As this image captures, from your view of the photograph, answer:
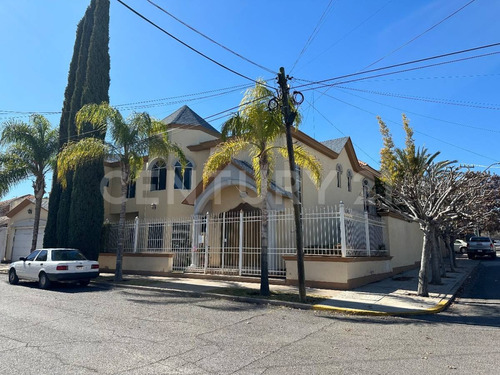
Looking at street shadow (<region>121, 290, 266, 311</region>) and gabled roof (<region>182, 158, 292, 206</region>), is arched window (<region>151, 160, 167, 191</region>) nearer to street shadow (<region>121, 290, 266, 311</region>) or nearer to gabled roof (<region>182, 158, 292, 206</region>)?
gabled roof (<region>182, 158, 292, 206</region>)

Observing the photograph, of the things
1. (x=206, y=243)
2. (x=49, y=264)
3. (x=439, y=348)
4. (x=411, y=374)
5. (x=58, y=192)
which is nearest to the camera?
(x=411, y=374)

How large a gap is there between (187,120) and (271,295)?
1272 cm

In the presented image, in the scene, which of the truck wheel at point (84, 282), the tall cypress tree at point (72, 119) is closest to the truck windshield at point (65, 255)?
the truck wheel at point (84, 282)

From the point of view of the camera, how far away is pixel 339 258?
10867 millimetres

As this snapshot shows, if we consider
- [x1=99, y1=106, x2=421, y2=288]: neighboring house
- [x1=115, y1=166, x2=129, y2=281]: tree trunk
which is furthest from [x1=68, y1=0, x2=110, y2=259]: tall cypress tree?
[x1=115, y1=166, x2=129, y2=281]: tree trunk

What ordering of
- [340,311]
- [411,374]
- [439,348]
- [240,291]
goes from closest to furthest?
[411,374] < [439,348] < [340,311] < [240,291]

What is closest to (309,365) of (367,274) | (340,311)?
(340,311)

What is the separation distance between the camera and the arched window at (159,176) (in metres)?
19.2

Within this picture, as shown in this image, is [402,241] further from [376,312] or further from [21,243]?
[21,243]

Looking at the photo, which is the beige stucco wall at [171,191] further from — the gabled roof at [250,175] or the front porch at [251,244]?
the front porch at [251,244]

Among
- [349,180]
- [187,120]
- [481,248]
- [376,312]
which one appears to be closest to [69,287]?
[376,312]

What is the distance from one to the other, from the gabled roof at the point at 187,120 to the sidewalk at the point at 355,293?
28.7 ft

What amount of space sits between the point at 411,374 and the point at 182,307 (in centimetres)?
573

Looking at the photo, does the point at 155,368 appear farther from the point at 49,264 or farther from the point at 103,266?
the point at 103,266
